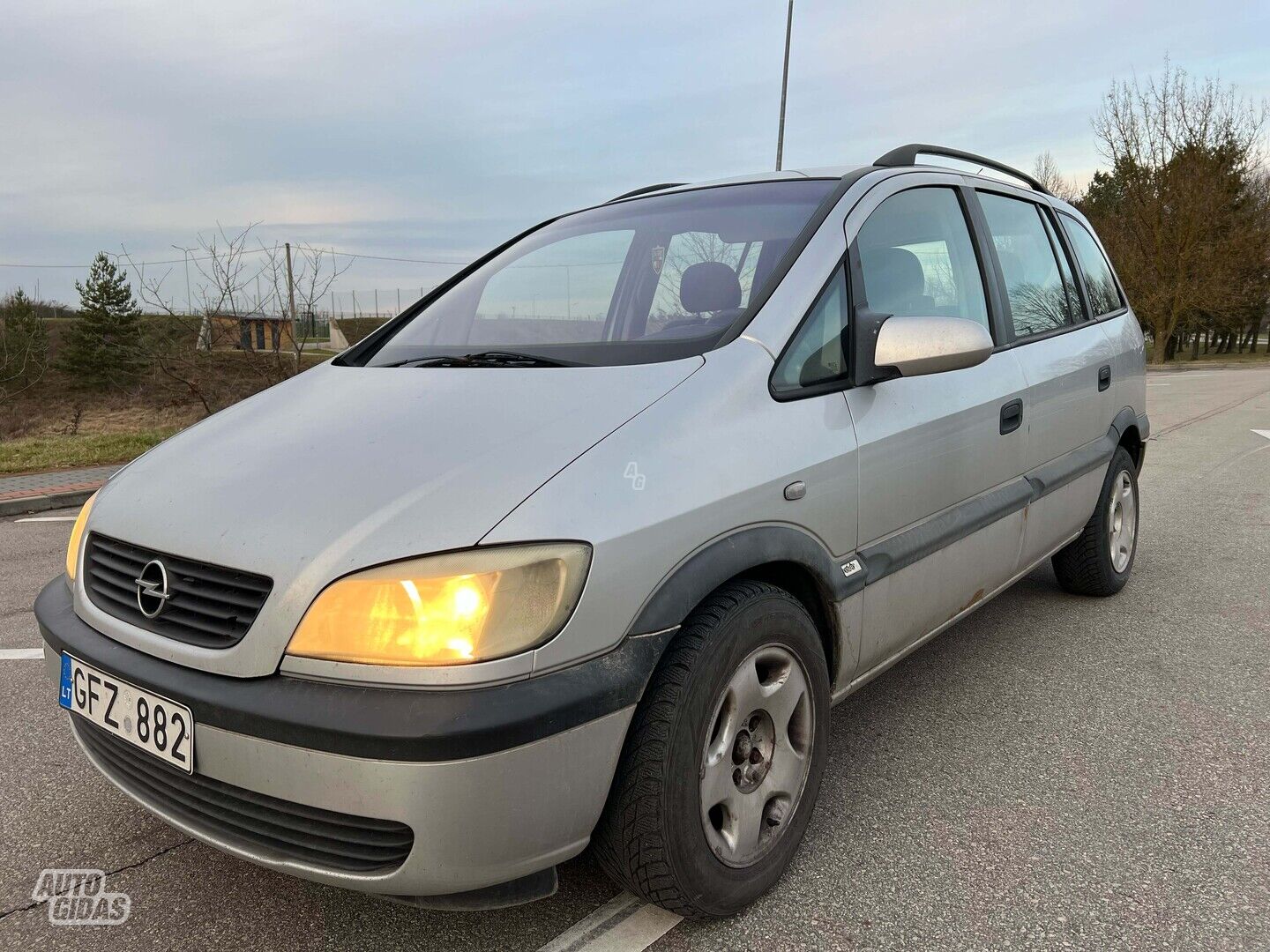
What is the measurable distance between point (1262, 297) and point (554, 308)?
50.1m

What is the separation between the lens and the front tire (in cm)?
171

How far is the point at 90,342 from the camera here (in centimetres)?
4338

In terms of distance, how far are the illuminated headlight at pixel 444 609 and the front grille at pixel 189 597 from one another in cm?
15

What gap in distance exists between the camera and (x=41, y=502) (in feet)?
24.0

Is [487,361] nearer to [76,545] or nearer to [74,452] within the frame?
[76,545]

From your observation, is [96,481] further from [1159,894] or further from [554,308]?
[1159,894]

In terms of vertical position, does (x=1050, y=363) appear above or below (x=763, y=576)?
above

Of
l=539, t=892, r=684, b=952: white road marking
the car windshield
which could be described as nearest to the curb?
the car windshield

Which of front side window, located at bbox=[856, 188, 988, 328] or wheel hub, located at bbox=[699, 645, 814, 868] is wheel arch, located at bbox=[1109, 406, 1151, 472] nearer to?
front side window, located at bbox=[856, 188, 988, 328]

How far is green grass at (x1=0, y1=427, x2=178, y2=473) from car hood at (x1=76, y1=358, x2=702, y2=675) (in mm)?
8038

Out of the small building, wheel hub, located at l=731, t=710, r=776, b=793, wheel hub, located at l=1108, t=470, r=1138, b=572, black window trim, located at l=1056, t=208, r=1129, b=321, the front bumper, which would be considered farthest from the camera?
the small building

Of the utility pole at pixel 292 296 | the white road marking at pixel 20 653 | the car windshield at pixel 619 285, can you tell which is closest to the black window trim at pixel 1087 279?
the car windshield at pixel 619 285

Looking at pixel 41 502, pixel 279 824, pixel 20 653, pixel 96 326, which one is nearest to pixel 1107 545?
pixel 279 824

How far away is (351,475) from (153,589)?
434 millimetres
